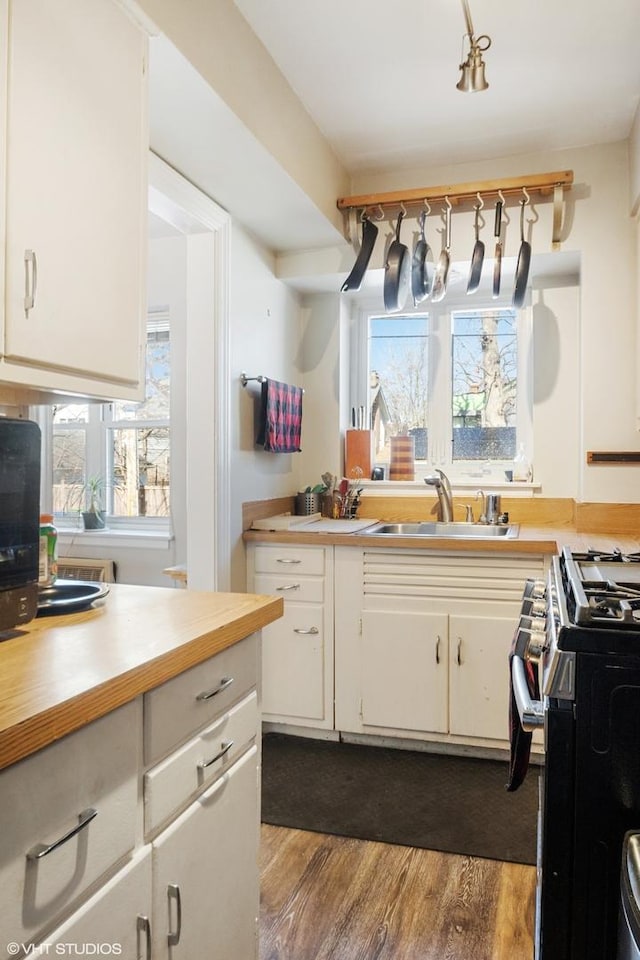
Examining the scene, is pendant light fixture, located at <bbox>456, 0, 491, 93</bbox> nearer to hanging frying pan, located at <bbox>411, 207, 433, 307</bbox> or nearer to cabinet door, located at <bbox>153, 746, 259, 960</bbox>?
hanging frying pan, located at <bbox>411, 207, 433, 307</bbox>

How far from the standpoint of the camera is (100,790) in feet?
2.96

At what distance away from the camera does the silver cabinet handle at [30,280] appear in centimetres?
120

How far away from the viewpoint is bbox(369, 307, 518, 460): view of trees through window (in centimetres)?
326

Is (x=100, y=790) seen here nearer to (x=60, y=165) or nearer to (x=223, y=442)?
(x=60, y=165)

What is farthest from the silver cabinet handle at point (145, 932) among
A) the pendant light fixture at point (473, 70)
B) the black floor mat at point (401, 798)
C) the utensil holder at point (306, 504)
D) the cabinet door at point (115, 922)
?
the utensil holder at point (306, 504)

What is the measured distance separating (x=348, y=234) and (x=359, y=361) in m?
0.73

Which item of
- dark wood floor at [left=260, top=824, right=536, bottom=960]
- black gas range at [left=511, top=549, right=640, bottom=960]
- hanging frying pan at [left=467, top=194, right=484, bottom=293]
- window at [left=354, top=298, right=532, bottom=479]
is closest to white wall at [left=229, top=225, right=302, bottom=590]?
window at [left=354, top=298, right=532, bottom=479]

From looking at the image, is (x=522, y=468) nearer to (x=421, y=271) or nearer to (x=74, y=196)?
(x=421, y=271)

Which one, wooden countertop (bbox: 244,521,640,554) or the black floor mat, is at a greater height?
wooden countertop (bbox: 244,521,640,554)

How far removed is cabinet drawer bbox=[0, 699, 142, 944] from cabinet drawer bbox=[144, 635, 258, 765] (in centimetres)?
4

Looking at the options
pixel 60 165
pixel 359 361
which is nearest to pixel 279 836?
pixel 60 165

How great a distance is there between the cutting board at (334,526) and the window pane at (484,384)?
27.2 inches

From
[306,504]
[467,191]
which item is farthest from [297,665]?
[467,191]

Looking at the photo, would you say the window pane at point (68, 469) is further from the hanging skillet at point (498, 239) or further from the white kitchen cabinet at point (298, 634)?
the hanging skillet at point (498, 239)
